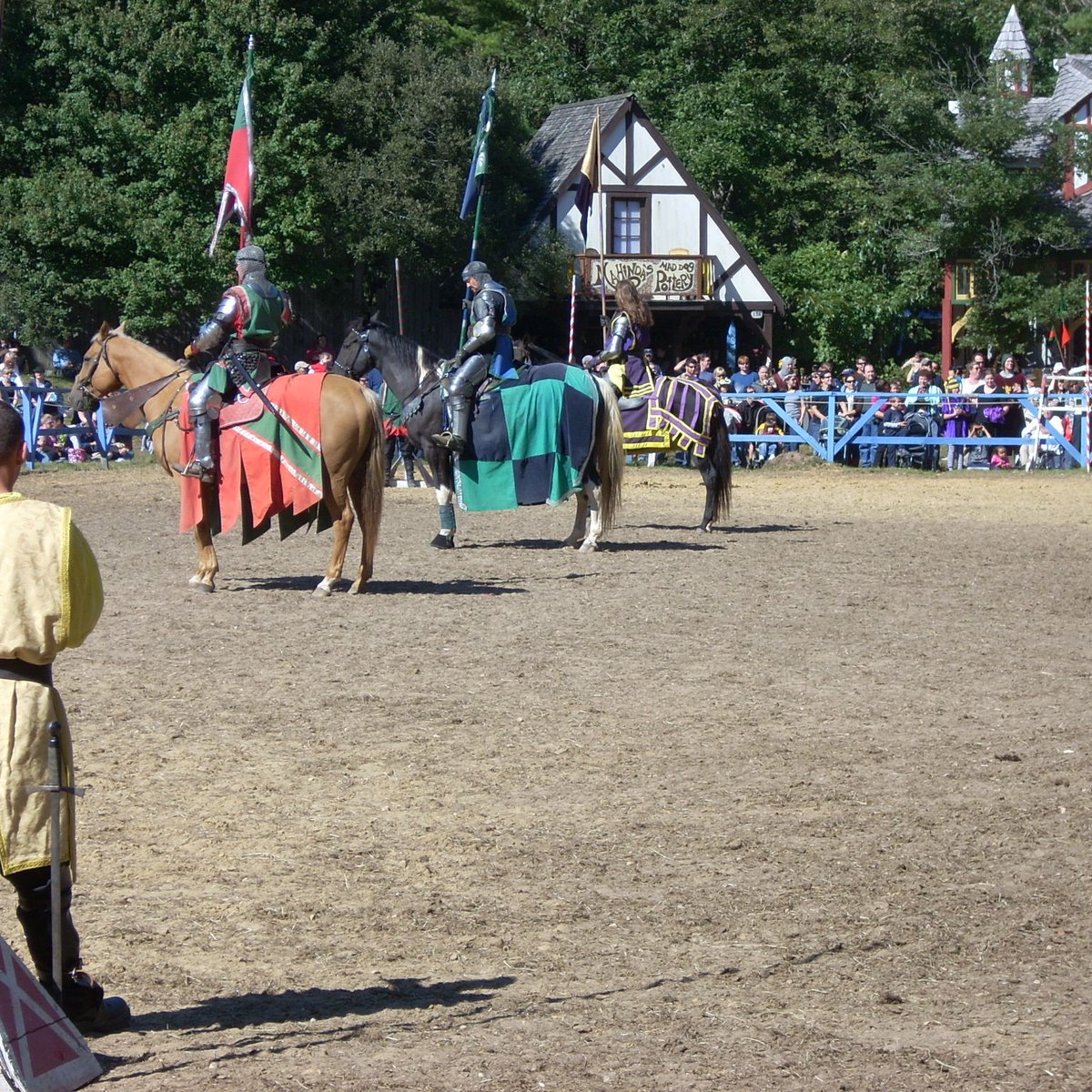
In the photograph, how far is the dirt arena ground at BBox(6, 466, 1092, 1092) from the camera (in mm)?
4340

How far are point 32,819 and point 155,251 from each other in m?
27.2

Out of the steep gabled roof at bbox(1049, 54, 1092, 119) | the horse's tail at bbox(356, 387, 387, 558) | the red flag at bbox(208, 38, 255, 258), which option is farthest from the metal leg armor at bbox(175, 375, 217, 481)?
the steep gabled roof at bbox(1049, 54, 1092, 119)

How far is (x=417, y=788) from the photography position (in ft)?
22.4

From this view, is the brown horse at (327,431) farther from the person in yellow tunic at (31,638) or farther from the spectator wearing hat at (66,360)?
the spectator wearing hat at (66,360)

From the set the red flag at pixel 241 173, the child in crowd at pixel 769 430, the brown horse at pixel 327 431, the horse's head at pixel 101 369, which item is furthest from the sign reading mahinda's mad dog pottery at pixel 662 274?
the brown horse at pixel 327 431

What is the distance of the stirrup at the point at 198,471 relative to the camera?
11.7 m

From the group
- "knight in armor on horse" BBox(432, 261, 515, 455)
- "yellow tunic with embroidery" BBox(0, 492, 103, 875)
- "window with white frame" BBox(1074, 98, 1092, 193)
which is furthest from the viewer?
"window with white frame" BBox(1074, 98, 1092, 193)

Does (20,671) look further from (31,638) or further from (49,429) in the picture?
(49,429)

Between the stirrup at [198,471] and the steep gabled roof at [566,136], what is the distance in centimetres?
2466

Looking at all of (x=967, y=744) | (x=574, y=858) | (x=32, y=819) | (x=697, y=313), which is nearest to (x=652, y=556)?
(x=967, y=744)

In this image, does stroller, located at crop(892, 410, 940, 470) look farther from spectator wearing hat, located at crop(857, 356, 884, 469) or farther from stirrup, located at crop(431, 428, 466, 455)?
stirrup, located at crop(431, 428, 466, 455)

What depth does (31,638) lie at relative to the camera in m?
3.99

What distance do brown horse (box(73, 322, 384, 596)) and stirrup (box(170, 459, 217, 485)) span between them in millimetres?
104

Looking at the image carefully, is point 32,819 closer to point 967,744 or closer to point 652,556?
point 967,744
